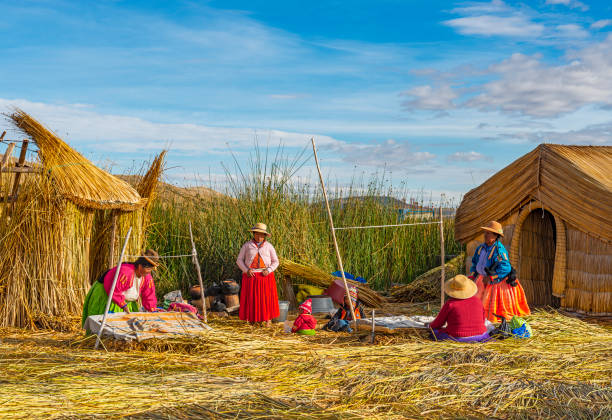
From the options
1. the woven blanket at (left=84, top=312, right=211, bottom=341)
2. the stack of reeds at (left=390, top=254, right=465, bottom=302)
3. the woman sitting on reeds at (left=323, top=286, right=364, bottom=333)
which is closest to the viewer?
the woven blanket at (left=84, top=312, right=211, bottom=341)

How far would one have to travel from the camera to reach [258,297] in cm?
738

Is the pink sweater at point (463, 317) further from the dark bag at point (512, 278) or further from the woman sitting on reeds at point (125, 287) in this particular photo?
the woman sitting on reeds at point (125, 287)

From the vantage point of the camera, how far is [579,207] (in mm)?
7906

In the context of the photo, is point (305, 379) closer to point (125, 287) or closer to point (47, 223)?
point (125, 287)

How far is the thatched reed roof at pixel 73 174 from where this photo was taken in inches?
289

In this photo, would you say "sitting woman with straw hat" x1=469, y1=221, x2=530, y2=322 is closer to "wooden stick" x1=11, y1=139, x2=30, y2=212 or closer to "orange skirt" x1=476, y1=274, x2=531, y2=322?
"orange skirt" x1=476, y1=274, x2=531, y2=322

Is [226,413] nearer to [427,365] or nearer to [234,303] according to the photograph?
[427,365]

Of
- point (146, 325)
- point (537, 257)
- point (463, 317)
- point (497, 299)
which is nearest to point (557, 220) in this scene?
point (537, 257)

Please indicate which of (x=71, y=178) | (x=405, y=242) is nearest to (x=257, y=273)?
(x=71, y=178)

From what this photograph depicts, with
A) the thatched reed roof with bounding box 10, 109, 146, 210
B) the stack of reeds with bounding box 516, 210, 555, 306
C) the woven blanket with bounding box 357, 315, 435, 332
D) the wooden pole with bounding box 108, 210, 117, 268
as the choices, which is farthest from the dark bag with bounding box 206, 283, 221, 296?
the stack of reeds with bounding box 516, 210, 555, 306

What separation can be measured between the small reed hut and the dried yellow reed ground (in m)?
1.20

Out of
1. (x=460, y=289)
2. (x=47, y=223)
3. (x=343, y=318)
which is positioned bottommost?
(x=343, y=318)

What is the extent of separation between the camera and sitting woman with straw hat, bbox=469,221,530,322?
275 inches

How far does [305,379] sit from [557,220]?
15.9 ft
